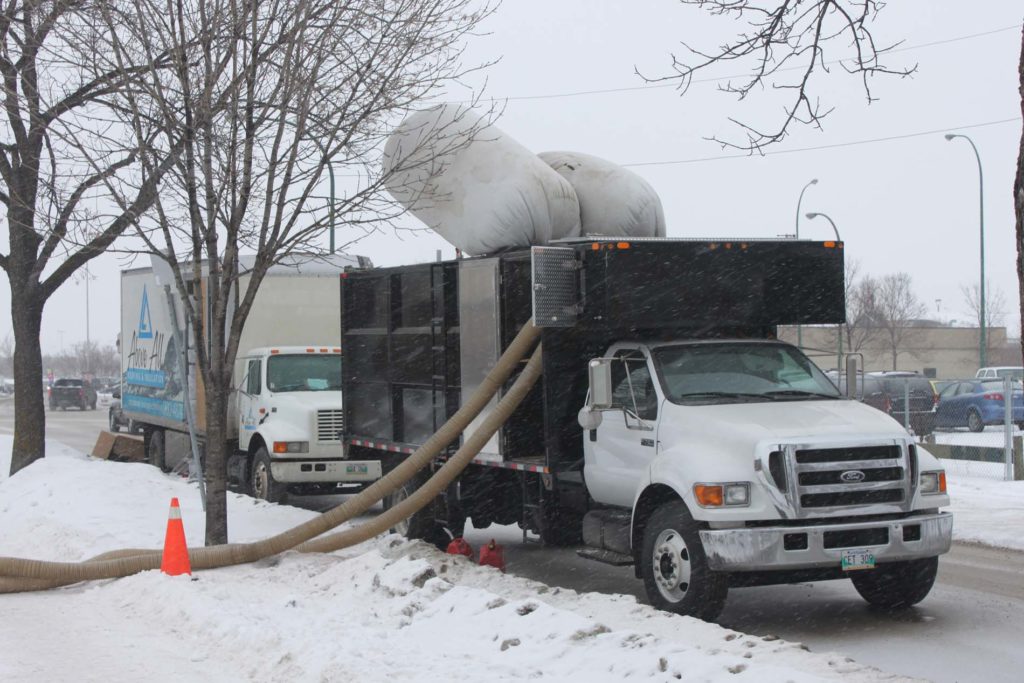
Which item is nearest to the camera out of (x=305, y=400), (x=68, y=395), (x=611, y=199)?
(x=611, y=199)

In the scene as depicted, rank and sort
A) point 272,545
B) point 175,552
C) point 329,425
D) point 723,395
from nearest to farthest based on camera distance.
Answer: point 723,395, point 175,552, point 272,545, point 329,425

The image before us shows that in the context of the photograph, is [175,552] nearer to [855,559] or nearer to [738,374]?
[738,374]

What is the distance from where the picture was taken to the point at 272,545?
1134 centimetres

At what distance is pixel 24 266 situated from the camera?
62.1ft

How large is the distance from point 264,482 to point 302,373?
5.64ft

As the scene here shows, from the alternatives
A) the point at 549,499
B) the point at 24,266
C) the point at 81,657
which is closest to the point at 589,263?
the point at 549,499

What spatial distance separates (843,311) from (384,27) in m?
5.17

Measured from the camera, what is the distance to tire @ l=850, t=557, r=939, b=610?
913 centimetres

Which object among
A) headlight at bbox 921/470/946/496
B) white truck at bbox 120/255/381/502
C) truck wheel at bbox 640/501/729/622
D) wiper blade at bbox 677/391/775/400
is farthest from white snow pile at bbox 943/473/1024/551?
white truck at bbox 120/255/381/502

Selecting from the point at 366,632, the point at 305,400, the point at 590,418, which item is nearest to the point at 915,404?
the point at 305,400

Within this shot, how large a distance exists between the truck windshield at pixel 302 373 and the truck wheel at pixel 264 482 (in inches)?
38.5

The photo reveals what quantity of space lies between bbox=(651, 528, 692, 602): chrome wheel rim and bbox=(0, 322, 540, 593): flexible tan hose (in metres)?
2.28

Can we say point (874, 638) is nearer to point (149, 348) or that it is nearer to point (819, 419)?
point (819, 419)

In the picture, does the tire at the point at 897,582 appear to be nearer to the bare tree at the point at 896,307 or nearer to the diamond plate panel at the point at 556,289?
the diamond plate panel at the point at 556,289
